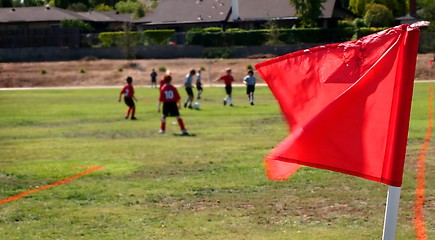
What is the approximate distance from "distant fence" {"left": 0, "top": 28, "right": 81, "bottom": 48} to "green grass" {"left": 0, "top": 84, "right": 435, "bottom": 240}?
5379cm

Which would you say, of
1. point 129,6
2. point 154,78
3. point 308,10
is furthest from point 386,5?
point 129,6

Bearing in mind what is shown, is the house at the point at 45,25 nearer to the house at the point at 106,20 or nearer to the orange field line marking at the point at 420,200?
the house at the point at 106,20

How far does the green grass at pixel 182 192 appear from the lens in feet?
33.4

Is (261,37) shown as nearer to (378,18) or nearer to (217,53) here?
(217,53)

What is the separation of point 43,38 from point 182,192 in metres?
67.2

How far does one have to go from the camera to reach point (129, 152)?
62.4ft

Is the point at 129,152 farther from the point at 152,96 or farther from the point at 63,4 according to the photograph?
the point at 63,4

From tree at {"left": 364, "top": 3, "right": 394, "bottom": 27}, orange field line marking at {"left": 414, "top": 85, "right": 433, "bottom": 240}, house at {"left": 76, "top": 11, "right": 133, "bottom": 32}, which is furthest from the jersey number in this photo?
house at {"left": 76, "top": 11, "right": 133, "bottom": 32}

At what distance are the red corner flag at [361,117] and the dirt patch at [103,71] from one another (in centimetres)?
5517

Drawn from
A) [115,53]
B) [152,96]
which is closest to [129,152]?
[152,96]

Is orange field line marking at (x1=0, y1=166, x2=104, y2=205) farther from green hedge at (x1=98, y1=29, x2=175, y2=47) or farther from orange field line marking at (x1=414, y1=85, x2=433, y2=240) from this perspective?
green hedge at (x1=98, y1=29, x2=175, y2=47)

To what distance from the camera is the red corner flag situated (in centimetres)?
550

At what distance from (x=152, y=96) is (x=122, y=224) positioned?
36046 mm

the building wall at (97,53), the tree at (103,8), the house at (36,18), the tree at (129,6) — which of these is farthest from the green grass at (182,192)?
the tree at (103,8)
